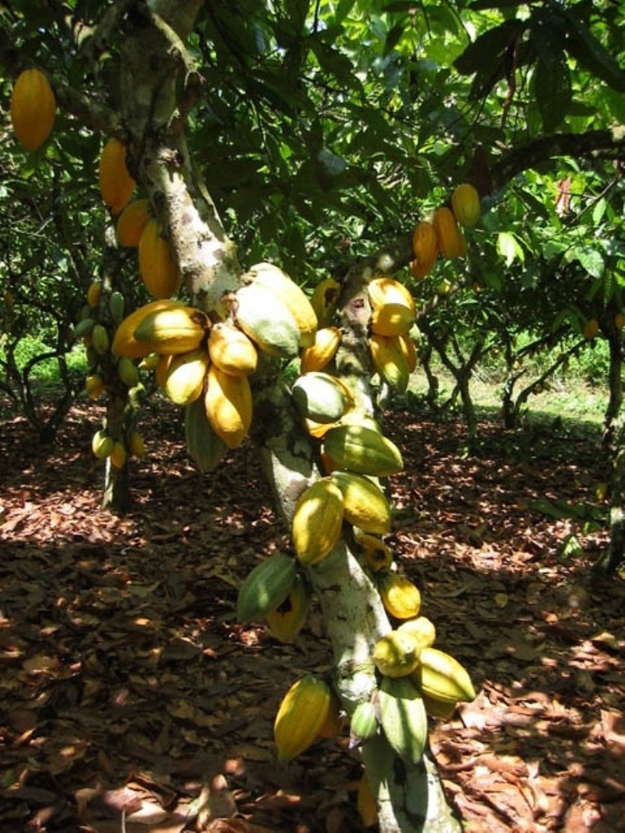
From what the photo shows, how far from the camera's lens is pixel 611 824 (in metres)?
1.72

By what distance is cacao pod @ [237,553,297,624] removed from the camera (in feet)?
3.13

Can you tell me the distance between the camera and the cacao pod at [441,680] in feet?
3.37

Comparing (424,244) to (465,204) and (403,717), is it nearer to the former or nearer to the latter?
(465,204)

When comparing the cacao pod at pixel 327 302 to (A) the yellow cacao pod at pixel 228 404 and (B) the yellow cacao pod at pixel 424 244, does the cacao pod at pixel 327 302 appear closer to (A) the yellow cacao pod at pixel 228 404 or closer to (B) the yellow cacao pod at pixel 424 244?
(B) the yellow cacao pod at pixel 424 244

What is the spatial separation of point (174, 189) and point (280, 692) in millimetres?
1953

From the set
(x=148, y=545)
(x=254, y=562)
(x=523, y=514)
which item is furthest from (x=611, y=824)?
(x=523, y=514)

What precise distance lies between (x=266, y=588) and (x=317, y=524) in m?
→ 0.14

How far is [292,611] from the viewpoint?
41.1 inches

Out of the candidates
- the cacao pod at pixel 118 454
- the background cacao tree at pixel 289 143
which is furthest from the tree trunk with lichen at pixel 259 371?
the cacao pod at pixel 118 454

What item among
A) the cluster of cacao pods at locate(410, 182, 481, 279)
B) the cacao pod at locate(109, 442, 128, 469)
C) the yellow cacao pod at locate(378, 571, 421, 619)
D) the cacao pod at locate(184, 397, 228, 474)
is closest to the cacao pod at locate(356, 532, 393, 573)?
the yellow cacao pod at locate(378, 571, 421, 619)

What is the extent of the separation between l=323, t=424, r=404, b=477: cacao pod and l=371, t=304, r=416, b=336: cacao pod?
0.25 meters

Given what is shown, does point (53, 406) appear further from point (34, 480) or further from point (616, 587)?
point (616, 587)

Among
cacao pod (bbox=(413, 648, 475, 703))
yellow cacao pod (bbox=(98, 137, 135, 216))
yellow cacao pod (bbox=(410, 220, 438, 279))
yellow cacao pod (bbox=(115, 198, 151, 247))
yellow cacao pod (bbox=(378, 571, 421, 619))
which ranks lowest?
cacao pod (bbox=(413, 648, 475, 703))

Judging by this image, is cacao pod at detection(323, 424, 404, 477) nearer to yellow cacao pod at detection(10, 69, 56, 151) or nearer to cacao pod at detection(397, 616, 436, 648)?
cacao pod at detection(397, 616, 436, 648)
